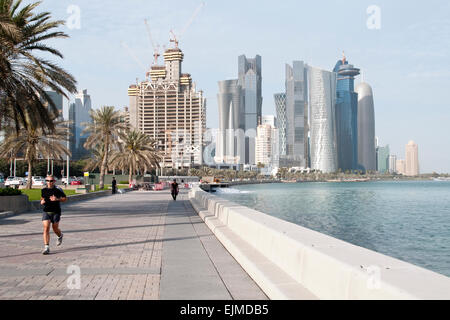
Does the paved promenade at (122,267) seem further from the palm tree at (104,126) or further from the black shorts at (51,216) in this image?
the palm tree at (104,126)

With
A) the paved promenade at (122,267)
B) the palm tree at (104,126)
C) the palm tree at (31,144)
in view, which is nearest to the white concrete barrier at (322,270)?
the paved promenade at (122,267)

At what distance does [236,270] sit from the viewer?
7957 mm

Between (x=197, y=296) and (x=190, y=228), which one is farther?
(x=190, y=228)

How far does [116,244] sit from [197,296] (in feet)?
18.7

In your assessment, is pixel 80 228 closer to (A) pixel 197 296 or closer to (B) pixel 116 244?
(B) pixel 116 244

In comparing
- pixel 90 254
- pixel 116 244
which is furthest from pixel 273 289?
pixel 116 244

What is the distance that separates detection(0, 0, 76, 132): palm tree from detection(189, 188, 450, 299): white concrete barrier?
13.4 m

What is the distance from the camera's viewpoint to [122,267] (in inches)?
325

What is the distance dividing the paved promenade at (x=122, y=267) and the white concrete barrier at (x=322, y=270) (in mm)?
339

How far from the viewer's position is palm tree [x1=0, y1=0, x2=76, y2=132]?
18750 millimetres

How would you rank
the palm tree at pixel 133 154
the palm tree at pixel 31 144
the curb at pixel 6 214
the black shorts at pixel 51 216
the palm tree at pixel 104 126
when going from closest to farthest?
1. the black shorts at pixel 51 216
2. the curb at pixel 6 214
3. the palm tree at pixel 31 144
4. the palm tree at pixel 104 126
5. the palm tree at pixel 133 154

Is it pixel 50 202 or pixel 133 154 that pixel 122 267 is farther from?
pixel 133 154

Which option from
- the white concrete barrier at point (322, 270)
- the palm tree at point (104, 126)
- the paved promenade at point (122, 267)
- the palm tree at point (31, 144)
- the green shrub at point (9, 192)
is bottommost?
the paved promenade at point (122, 267)

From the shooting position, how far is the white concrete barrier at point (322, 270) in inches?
153
